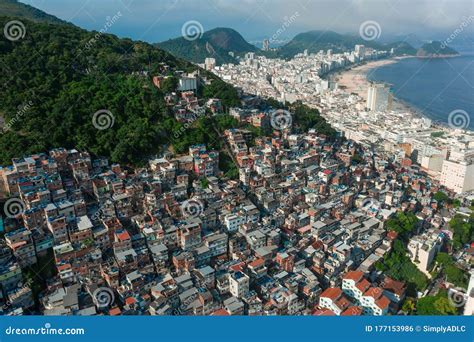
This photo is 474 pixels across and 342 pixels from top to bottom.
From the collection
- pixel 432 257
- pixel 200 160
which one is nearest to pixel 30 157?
pixel 200 160

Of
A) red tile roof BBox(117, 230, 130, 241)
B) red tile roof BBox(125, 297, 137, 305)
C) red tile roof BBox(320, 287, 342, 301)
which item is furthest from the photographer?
red tile roof BBox(117, 230, 130, 241)

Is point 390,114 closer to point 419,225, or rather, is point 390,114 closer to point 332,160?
point 332,160

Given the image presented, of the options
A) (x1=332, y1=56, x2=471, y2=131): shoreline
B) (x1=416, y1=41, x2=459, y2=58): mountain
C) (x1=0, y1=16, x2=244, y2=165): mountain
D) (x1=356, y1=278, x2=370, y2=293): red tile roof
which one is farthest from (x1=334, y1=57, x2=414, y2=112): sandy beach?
(x1=356, y1=278, x2=370, y2=293): red tile roof

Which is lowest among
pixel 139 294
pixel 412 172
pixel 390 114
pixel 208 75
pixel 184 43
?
pixel 139 294

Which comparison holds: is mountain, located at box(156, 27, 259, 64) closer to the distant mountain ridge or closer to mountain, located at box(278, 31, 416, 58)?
the distant mountain ridge

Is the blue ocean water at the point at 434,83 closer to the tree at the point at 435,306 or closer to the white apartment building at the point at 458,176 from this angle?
the white apartment building at the point at 458,176
